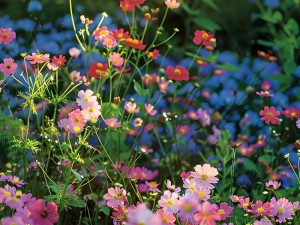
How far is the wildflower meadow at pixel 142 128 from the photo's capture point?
1.62m

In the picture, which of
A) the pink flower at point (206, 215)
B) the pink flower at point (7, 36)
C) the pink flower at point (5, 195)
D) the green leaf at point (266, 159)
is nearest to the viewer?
the pink flower at point (206, 215)

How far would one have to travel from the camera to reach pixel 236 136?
2779 millimetres

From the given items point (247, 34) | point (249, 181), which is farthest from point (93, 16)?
point (249, 181)

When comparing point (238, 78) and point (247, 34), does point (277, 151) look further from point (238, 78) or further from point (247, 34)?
point (247, 34)

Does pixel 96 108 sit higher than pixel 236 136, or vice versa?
pixel 96 108

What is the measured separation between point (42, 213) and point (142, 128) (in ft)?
3.49

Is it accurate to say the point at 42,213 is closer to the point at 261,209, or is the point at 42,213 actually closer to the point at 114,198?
the point at 114,198

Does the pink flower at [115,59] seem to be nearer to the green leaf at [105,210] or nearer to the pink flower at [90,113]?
the pink flower at [90,113]

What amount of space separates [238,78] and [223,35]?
37.5 inches

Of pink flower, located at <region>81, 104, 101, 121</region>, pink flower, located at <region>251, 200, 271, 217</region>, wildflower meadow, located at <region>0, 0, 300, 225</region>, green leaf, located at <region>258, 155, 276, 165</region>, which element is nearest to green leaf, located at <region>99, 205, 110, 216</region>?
wildflower meadow, located at <region>0, 0, 300, 225</region>

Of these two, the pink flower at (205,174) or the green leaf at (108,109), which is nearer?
the pink flower at (205,174)

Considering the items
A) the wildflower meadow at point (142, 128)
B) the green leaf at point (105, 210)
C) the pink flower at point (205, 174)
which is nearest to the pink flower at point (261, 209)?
the wildflower meadow at point (142, 128)

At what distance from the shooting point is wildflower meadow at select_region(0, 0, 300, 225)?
1615 millimetres

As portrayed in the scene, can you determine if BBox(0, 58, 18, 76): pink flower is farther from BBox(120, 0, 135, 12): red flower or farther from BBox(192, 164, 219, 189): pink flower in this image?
BBox(192, 164, 219, 189): pink flower
